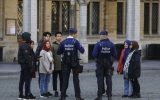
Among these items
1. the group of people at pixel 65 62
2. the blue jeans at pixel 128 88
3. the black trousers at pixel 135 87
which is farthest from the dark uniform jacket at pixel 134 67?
the blue jeans at pixel 128 88

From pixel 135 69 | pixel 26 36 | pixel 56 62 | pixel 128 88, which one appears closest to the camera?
pixel 26 36

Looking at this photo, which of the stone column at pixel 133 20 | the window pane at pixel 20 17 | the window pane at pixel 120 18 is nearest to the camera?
the stone column at pixel 133 20

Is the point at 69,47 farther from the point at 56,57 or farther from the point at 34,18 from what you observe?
the point at 34,18

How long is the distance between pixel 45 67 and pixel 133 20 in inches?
667

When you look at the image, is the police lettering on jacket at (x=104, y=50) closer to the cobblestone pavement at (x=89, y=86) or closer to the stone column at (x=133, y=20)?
the cobblestone pavement at (x=89, y=86)

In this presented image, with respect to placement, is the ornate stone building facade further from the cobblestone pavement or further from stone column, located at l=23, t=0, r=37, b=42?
the cobblestone pavement

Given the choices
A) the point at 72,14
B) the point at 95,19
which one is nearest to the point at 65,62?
the point at 72,14

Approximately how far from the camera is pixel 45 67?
1770 centimetres

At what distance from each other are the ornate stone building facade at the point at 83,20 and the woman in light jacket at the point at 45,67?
44.7 feet

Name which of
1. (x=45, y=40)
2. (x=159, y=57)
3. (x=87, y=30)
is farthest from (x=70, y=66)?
(x=159, y=57)

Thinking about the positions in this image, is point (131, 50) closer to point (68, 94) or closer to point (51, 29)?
point (68, 94)

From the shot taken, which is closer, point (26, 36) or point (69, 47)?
point (69, 47)

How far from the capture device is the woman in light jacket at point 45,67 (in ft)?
58.2

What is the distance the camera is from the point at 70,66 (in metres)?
16.7
